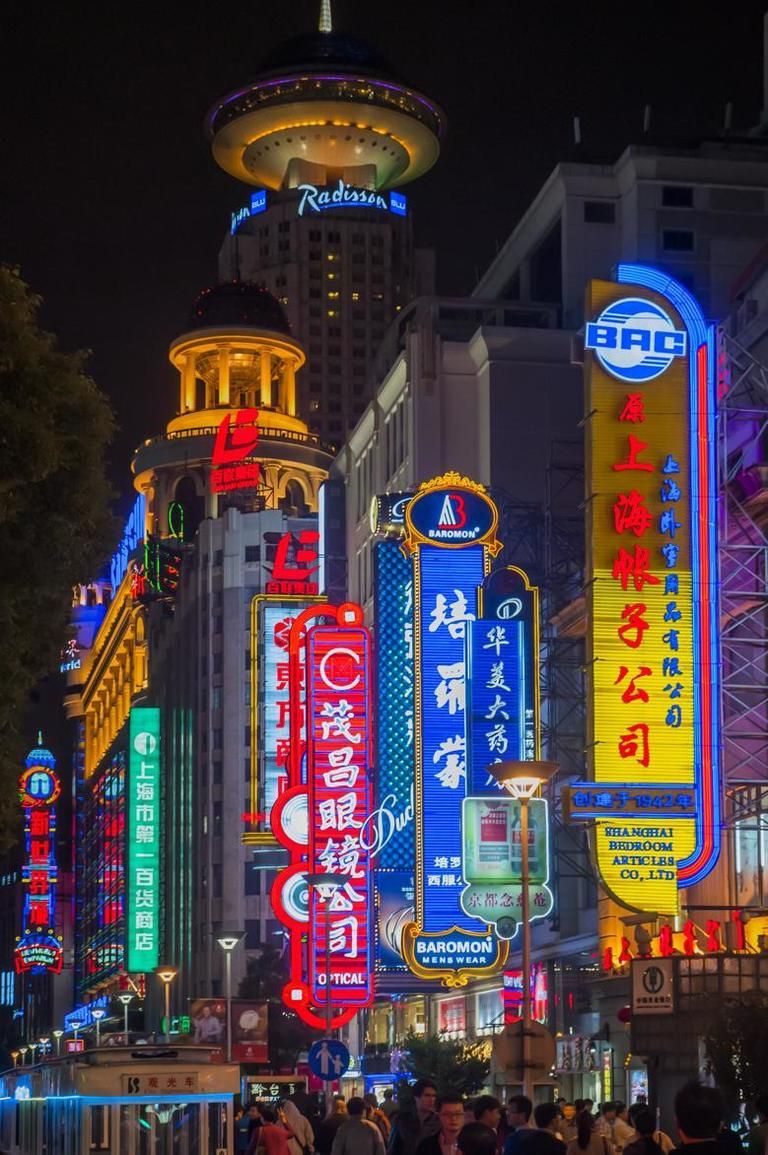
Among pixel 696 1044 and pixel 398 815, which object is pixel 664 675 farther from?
pixel 398 815

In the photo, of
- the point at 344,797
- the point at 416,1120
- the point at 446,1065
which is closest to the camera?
the point at 416,1120

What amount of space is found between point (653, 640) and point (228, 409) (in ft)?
412

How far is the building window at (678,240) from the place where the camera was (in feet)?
249

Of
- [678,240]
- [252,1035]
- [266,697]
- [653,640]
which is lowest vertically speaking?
[252,1035]

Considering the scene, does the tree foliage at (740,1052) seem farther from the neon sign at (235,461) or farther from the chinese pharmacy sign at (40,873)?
the chinese pharmacy sign at (40,873)

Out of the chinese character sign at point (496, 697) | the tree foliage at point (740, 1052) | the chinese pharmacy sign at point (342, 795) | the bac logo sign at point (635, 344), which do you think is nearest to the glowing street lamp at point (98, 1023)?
the chinese pharmacy sign at point (342, 795)

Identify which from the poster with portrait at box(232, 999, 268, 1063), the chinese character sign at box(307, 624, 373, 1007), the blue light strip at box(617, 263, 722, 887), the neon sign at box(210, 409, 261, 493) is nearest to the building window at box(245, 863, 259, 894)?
the neon sign at box(210, 409, 261, 493)

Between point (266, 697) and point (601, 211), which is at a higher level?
point (601, 211)

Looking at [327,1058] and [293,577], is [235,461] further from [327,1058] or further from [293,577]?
[327,1058]

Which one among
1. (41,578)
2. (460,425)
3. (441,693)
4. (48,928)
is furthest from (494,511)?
(48,928)

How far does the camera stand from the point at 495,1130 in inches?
662

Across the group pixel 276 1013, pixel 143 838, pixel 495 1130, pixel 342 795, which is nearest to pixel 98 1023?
pixel 342 795

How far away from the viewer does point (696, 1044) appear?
→ 37.1 metres

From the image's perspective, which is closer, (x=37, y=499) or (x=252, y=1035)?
(x=37, y=499)
